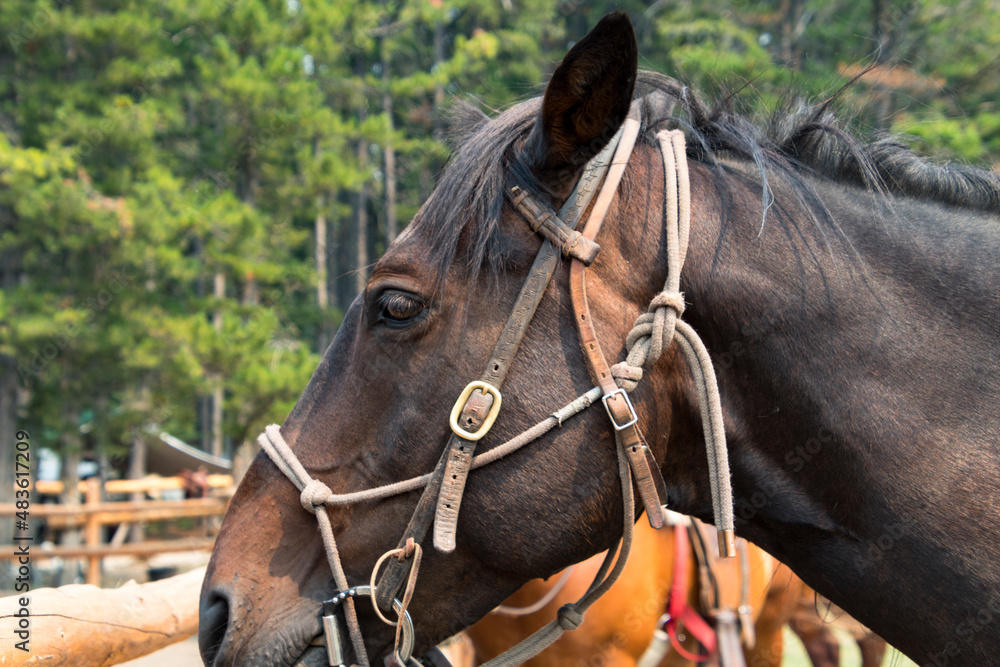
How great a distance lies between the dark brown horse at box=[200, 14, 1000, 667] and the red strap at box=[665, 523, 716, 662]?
205 centimetres

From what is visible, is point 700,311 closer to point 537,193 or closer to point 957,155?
point 537,193

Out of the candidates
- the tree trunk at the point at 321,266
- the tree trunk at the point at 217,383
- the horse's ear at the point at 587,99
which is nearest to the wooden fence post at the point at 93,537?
the tree trunk at the point at 217,383

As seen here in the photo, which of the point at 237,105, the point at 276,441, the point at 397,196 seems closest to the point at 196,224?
the point at 237,105

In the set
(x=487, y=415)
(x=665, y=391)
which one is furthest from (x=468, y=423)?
(x=665, y=391)

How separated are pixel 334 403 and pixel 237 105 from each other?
1073 centimetres

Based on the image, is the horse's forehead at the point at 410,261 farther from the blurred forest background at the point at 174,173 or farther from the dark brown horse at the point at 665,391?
the blurred forest background at the point at 174,173

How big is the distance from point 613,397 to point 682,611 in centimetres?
254

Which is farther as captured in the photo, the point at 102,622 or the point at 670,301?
the point at 102,622

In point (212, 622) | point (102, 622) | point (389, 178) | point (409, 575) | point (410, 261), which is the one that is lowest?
point (389, 178)

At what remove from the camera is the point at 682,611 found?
346cm

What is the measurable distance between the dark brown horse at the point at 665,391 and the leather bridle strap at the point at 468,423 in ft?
0.11

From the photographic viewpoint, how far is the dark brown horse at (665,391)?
53.0 inches

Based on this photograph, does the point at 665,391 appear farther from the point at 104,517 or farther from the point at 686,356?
the point at 104,517

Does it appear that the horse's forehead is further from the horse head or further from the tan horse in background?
the tan horse in background
